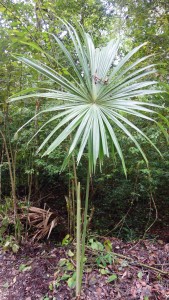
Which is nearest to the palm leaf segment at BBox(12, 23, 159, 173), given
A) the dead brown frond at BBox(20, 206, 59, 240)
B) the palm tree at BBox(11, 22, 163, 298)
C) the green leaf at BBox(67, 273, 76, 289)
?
the palm tree at BBox(11, 22, 163, 298)

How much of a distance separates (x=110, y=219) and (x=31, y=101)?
2066 millimetres

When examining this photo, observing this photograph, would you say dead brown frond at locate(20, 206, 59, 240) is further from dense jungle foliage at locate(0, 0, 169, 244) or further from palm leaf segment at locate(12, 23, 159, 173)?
palm leaf segment at locate(12, 23, 159, 173)

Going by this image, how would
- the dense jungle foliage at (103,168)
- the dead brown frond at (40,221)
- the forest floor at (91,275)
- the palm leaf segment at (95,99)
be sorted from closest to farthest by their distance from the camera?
the palm leaf segment at (95,99) → the forest floor at (91,275) → the dead brown frond at (40,221) → the dense jungle foliage at (103,168)

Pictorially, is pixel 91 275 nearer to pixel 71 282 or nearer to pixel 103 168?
pixel 71 282

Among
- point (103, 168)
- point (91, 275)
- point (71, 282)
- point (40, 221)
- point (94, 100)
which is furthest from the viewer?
point (103, 168)

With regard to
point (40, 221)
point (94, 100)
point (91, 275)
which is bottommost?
point (91, 275)

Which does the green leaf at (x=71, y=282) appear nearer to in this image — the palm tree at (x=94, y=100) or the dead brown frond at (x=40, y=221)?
the palm tree at (x=94, y=100)

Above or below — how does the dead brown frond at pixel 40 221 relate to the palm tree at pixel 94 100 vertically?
below

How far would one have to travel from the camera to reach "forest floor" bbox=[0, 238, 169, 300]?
5.57ft

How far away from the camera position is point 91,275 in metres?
1.85

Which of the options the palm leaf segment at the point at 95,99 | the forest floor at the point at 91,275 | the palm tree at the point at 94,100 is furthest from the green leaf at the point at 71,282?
the palm leaf segment at the point at 95,99

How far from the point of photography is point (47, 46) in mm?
2381

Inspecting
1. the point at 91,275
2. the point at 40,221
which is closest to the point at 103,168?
the point at 40,221

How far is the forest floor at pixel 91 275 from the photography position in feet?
5.57
